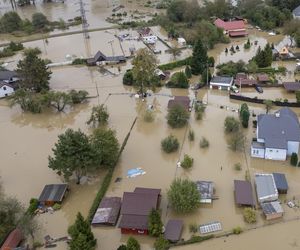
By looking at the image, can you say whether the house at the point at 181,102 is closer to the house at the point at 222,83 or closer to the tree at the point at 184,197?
the house at the point at 222,83

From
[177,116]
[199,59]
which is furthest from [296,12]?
[177,116]

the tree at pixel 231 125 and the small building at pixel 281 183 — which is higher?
the tree at pixel 231 125

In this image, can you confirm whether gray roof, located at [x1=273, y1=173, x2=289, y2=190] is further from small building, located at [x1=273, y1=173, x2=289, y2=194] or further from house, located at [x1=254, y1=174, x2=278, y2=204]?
house, located at [x1=254, y1=174, x2=278, y2=204]

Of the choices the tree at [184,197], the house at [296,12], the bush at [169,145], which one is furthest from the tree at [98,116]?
the house at [296,12]

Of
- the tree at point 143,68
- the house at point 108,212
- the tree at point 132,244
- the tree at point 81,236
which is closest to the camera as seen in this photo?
the tree at point 81,236

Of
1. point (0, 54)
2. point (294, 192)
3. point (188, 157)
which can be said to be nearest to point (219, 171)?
point (188, 157)

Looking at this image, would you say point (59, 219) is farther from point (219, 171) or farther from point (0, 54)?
point (0, 54)

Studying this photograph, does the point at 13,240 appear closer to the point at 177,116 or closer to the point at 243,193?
the point at 243,193

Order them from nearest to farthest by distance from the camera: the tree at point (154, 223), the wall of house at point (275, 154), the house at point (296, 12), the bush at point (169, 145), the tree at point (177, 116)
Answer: the tree at point (154, 223)
the wall of house at point (275, 154)
the bush at point (169, 145)
the tree at point (177, 116)
the house at point (296, 12)
